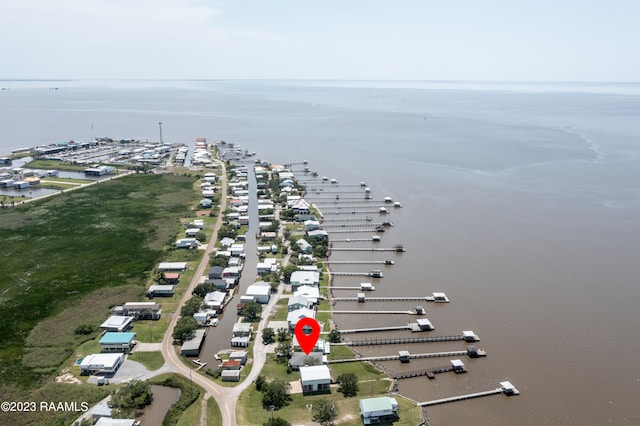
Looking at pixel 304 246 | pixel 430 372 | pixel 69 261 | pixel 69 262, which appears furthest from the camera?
pixel 304 246

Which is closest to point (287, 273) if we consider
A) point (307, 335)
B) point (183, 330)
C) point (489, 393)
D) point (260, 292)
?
point (260, 292)

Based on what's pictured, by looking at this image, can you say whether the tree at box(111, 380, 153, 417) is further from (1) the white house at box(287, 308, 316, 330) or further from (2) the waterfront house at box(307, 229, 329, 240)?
(2) the waterfront house at box(307, 229, 329, 240)

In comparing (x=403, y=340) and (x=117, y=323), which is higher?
(x=117, y=323)

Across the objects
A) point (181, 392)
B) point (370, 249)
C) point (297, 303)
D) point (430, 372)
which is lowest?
point (430, 372)

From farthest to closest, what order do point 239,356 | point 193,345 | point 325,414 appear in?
1. point 193,345
2. point 239,356
3. point 325,414

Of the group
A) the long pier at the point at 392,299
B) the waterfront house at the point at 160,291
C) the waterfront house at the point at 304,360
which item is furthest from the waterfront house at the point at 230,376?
the long pier at the point at 392,299

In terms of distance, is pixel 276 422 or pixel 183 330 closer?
pixel 276 422

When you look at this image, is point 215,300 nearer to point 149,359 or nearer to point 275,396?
point 149,359
